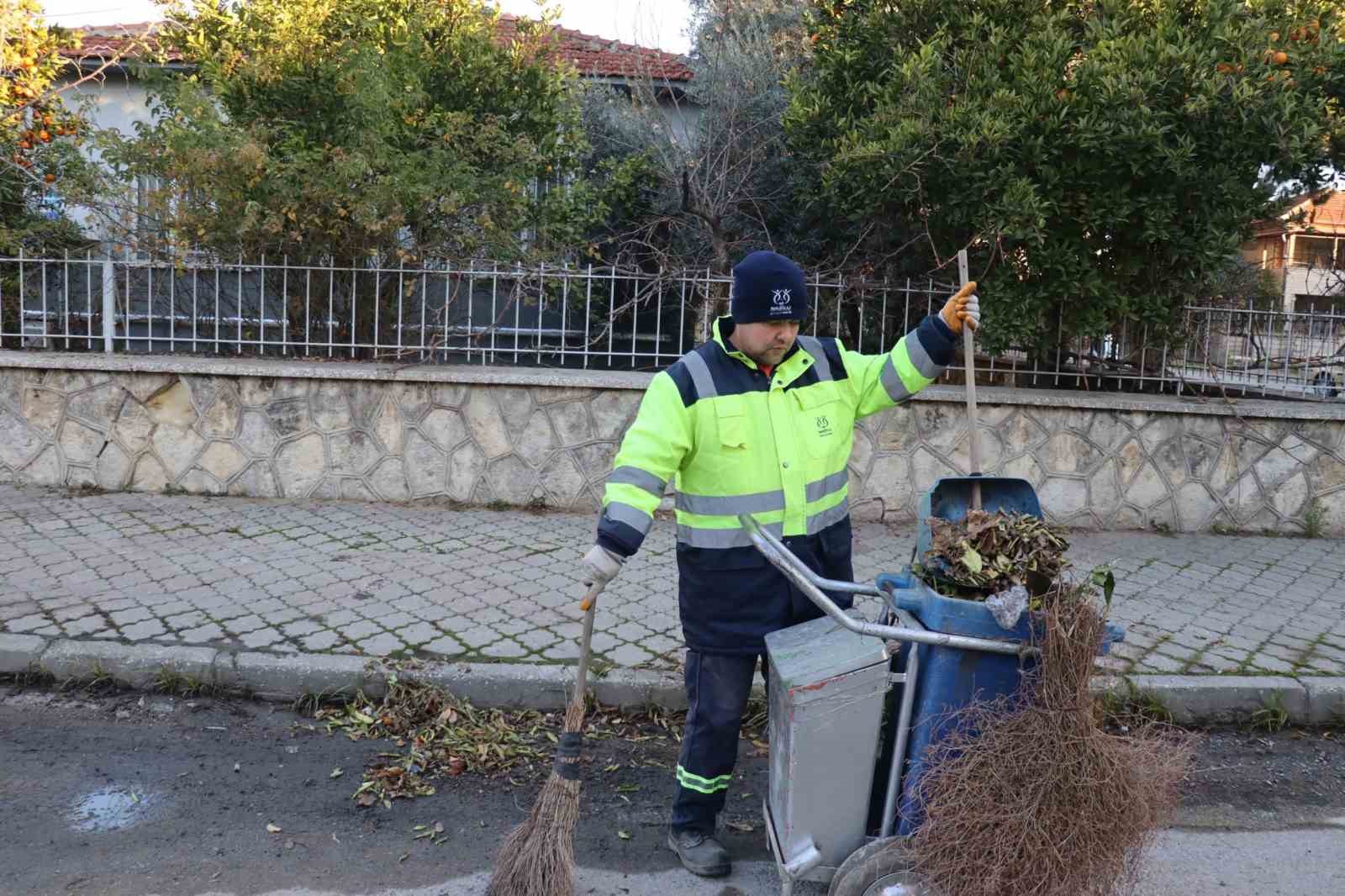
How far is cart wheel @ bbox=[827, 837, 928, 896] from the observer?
256 centimetres

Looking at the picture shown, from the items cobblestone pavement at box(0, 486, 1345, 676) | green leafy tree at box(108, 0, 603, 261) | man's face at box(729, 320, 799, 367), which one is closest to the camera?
man's face at box(729, 320, 799, 367)

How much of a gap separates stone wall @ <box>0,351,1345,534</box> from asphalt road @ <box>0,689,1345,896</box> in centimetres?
296

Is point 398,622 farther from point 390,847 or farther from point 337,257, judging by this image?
point 337,257

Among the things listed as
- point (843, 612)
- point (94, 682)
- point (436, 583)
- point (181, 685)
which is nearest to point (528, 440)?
point (436, 583)

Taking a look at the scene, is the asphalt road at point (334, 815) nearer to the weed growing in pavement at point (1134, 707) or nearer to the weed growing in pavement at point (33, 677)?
the weed growing in pavement at point (33, 677)

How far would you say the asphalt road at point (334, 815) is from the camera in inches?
121

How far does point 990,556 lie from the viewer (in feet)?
8.46

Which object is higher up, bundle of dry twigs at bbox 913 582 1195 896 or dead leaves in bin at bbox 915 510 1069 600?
dead leaves in bin at bbox 915 510 1069 600

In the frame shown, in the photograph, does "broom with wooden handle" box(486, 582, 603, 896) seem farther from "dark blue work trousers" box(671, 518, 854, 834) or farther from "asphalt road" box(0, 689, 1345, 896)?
"dark blue work trousers" box(671, 518, 854, 834)

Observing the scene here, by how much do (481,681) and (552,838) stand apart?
1458mm

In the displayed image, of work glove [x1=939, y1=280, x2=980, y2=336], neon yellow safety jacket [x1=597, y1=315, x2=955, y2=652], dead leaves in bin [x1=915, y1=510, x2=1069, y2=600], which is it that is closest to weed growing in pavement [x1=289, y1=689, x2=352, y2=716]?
neon yellow safety jacket [x1=597, y1=315, x2=955, y2=652]

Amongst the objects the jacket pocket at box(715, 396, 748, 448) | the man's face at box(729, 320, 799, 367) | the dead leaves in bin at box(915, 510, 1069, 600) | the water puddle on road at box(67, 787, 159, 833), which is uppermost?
the man's face at box(729, 320, 799, 367)

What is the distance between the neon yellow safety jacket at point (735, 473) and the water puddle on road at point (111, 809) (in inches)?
75.1

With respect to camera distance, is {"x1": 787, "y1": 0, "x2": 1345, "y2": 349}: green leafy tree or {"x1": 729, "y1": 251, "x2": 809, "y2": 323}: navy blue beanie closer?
{"x1": 729, "y1": 251, "x2": 809, "y2": 323}: navy blue beanie
